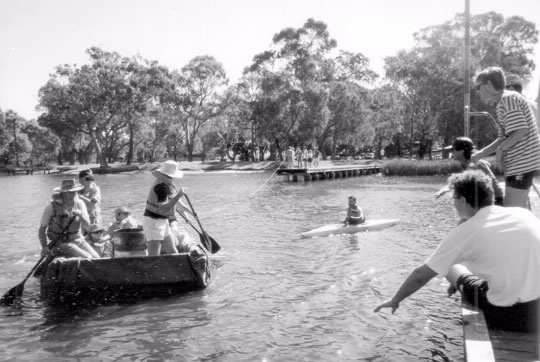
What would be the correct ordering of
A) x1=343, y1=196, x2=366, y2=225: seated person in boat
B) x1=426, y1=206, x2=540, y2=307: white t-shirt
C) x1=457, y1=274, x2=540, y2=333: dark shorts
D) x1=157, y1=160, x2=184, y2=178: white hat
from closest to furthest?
x1=426, y1=206, x2=540, y2=307: white t-shirt < x1=457, y1=274, x2=540, y2=333: dark shorts < x1=157, y1=160, x2=184, y2=178: white hat < x1=343, y1=196, x2=366, y2=225: seated person in boat

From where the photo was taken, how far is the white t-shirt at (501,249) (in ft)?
13.9

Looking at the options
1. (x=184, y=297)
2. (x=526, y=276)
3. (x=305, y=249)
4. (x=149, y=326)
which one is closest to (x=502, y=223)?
(x=526, y=276)

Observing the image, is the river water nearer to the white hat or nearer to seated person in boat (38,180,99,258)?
seated person in boat (38,180,99,258)

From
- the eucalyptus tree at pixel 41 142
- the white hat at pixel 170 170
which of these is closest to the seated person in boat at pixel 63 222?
the white hat at pixel 170 170

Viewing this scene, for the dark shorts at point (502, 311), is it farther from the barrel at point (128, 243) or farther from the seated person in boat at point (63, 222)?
the seated person in boat at point (63, 222)

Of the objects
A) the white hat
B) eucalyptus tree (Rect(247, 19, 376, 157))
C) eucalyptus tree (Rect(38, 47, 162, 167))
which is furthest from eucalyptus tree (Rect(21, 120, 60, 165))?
the white hat

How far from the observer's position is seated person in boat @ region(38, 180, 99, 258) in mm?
9062

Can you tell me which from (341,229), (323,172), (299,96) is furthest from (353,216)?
(299,96)

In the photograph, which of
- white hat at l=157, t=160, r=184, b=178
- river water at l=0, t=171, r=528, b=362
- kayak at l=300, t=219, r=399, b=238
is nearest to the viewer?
river water at l=0, t=171, r=528, b=362

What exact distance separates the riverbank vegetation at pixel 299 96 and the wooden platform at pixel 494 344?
153ft

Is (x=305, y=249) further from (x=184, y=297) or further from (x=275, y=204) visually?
(x=275, y=204)

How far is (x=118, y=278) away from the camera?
8.95m

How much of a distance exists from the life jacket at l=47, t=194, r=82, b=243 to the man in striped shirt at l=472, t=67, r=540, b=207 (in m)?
7.10

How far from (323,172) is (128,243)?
139ft
